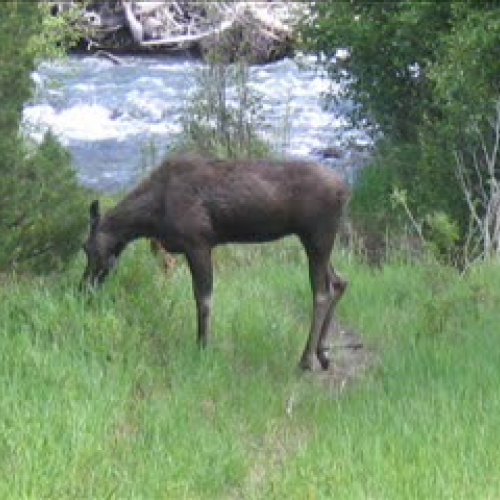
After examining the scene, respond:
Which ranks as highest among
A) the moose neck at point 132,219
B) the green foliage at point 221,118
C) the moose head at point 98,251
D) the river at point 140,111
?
the moose neck at point 132,219

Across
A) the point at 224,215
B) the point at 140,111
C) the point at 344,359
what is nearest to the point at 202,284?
the point at 224,215

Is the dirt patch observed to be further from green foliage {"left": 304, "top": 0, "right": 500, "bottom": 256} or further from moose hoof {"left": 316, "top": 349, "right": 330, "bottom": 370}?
green foliage {"left": 304, "top": 0, "right": 500, "bottom": 256}

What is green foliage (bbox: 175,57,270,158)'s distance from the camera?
53.5 ft

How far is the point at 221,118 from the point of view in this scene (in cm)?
1659

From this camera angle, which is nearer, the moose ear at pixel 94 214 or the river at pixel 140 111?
the moose ear at pixel 94 214

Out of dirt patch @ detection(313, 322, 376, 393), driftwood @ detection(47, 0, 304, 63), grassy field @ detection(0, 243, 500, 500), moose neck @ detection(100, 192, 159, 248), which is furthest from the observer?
driftwood @ detection(47, 0, 304, 63)

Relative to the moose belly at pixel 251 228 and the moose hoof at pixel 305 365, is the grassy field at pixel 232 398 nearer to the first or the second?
the moose hoof at pixel 305 365

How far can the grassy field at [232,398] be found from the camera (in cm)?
621

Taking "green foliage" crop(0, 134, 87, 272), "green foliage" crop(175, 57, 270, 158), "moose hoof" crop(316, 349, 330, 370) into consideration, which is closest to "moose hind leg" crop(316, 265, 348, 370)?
"moose hoof" crop(316, 349, 330, 370)

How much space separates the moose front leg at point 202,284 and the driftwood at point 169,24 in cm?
2173

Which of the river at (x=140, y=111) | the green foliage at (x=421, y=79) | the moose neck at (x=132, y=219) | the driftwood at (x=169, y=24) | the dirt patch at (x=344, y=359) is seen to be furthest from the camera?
the driftwood at (x=169, y=24)

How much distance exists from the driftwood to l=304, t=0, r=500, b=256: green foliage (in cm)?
1324

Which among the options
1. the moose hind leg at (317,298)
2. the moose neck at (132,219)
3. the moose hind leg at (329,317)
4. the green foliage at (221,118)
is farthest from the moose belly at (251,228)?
the green foliage at (221,118)

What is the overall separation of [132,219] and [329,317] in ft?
4.85
